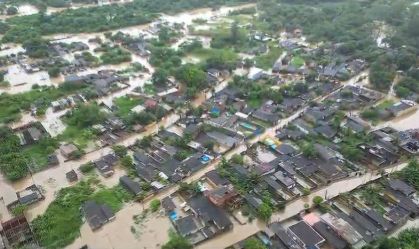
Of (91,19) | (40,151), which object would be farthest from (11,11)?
(40,151)

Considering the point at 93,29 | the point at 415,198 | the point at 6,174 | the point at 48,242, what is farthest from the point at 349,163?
the point at 93,29

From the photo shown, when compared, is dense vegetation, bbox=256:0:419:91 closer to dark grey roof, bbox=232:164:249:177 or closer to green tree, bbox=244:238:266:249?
dark grey roof, bbox=232:164:249:177

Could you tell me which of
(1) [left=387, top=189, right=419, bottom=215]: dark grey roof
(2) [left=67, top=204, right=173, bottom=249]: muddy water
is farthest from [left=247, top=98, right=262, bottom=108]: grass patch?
(2) [left=67, top=204, right=173, bottom=249]: muddy water

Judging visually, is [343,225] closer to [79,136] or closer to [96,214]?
[96,214]

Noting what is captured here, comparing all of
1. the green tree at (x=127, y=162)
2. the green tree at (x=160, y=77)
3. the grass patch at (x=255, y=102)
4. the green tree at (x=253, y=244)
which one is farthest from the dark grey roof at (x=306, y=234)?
the green tree at (x=160, y=77)

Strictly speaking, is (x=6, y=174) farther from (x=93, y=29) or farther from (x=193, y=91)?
(x=93, y=29)

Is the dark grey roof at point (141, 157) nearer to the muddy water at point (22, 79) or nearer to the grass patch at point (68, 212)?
the grass patch at point (68, 212)
